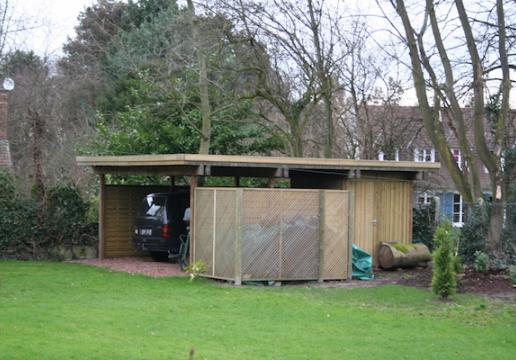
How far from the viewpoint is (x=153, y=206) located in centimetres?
2023

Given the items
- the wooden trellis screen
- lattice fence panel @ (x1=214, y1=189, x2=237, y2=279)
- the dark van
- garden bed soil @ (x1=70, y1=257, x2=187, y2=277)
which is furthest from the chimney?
lattice fence panel @ (x1=214, y1=189, x2=237, y2=279)

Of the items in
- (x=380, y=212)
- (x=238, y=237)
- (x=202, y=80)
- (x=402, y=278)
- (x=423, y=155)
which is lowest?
(x=402, y=278)

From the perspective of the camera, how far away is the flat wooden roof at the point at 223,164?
17.1 metres

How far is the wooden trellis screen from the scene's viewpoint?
16.5 m

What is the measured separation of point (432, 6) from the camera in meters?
A: 18.6

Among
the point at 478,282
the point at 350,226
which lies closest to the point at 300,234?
the point at 350,226

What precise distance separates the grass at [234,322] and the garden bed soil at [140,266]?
1345mm

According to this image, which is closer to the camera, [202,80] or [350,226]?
[350,226]

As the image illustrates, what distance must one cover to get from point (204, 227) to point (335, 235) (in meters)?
2.86

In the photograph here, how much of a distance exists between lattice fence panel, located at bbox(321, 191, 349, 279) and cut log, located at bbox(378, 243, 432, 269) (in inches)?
81.8

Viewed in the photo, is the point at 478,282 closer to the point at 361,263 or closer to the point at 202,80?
the point at 361,263

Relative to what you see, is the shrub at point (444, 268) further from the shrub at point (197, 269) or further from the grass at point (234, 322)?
the shrub at point (197, 269)

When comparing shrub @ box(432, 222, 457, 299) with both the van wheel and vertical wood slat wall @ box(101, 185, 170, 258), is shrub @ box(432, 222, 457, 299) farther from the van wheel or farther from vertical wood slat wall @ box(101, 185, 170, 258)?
vertical wood slat wall @ box(101, 185, 170, 258)

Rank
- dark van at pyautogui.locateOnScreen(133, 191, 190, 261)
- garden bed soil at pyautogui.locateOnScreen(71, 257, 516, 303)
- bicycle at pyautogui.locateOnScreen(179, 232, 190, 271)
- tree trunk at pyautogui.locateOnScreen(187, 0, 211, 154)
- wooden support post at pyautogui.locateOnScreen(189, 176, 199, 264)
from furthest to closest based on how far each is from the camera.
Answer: tree trunk at pyautogui.locateOnScreen(187, 0, 211, 154) → dark van at pyautogui.locateOnScreen(133, 191, 190, 261) → bicycle at pyautogui.locateOnScreen(179, 232, 190, 271) → wooden support post at pyautogui.locateOnScreen(189, 176, 199, 264) → garden bed soil at pyautogui.locateOnScreen(71, 257, 516, 303)
